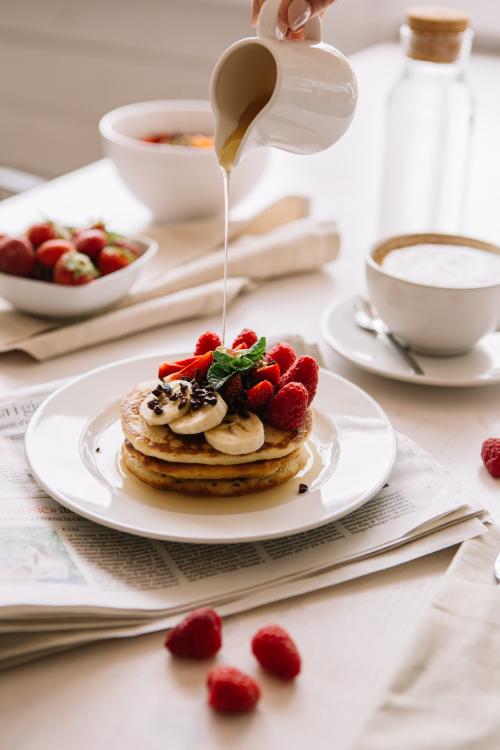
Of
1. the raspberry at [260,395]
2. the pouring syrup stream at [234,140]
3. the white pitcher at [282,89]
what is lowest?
the raspberry at [260,395]

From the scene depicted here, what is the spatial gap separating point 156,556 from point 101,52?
3743mm

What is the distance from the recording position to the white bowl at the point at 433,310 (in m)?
1.62

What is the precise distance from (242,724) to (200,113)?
1.85m

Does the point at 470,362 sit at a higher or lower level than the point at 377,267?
lower

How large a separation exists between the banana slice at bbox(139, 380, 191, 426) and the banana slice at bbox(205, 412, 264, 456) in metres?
0.05

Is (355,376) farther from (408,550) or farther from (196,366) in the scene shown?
(408,550)

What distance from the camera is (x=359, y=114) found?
312 cm

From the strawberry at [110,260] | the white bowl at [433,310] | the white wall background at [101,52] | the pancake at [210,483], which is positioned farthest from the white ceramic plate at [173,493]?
the white wall background at [101,52]

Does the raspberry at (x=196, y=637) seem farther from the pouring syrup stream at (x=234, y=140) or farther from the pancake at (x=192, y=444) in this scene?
the pouring syrup stream at (x=234, y=140)

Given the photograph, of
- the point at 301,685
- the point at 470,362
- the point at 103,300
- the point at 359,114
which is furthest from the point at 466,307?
the point at 359,114

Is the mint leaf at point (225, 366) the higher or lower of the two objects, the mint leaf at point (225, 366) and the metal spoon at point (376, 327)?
the higher

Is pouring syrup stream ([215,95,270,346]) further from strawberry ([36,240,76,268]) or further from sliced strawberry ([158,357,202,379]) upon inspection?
strawberry ([36,240,76,268])

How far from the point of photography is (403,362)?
5.58ft

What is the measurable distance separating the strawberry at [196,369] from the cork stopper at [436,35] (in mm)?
1043
